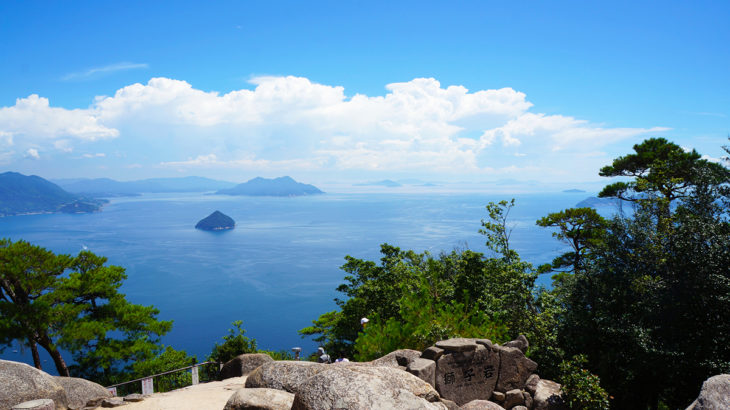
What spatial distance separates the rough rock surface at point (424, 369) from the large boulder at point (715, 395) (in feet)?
15.3

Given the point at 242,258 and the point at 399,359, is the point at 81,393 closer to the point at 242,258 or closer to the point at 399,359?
the point at 399,359

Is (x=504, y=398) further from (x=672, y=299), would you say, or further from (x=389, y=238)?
(x=389, y=238)

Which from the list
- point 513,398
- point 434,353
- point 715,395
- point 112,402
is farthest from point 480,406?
point 112,402

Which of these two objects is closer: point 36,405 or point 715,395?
point 715,395

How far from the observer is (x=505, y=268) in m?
12.3

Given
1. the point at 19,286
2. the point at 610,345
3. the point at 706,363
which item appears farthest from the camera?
the point at 19,286

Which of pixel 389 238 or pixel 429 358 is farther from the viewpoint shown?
pixel 389 238

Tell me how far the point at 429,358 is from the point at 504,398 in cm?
225

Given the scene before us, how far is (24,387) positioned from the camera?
30.7ft

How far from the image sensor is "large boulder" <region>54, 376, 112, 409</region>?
394 inches

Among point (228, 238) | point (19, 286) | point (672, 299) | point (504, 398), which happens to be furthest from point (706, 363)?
point (228, 238)

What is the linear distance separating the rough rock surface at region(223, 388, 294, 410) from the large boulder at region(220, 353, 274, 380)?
6604 millimetres

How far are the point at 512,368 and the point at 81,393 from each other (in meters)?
11.3

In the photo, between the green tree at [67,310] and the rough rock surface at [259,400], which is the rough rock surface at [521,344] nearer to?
the rough rock surface at [259,400]
